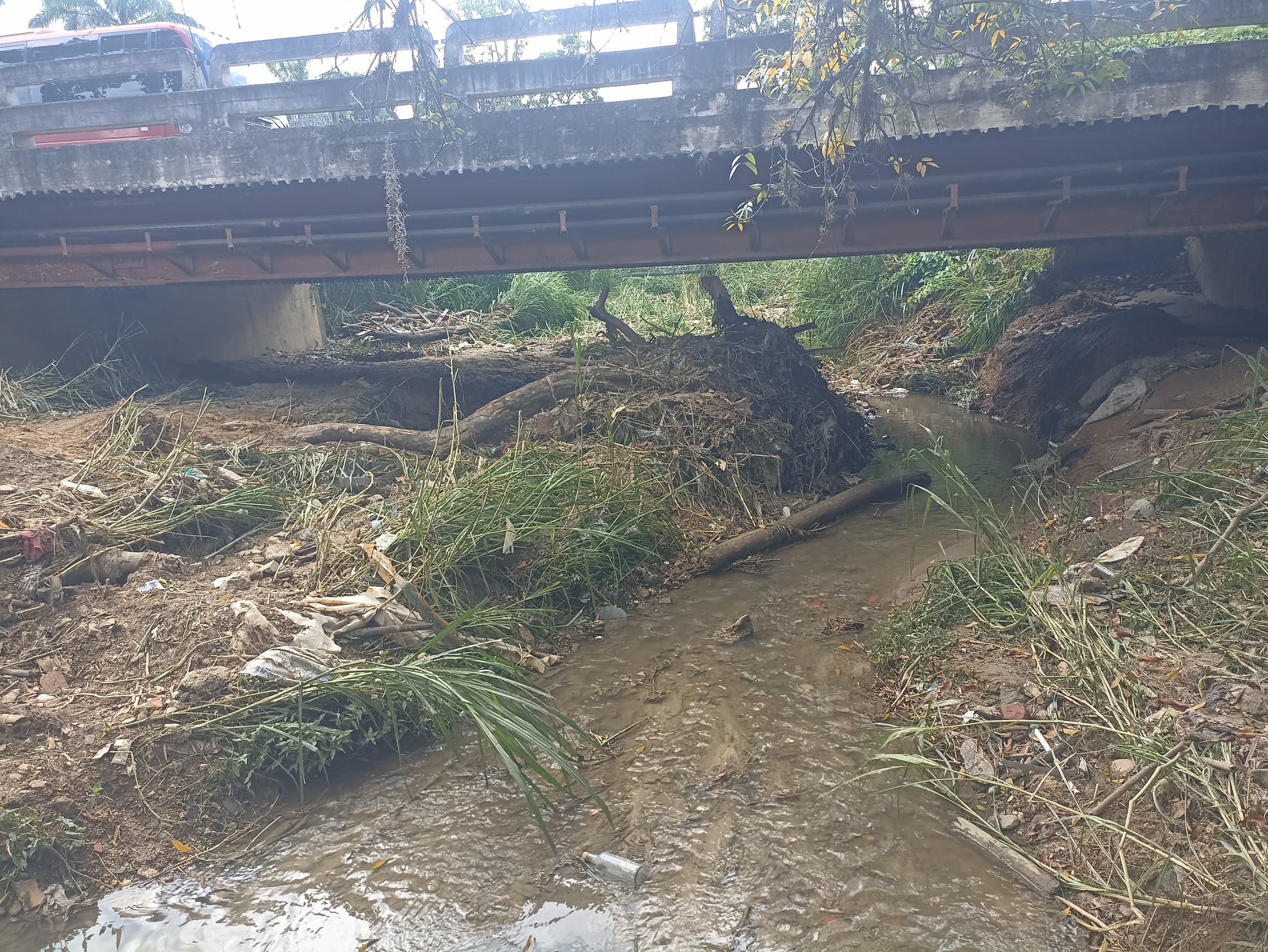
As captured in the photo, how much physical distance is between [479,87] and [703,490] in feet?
23.7

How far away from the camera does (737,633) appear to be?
4.75 metres

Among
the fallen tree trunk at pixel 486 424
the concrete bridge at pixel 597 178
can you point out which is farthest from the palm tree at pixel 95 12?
the fallen tree trunk at pixel 486 424

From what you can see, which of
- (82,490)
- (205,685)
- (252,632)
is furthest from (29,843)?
(82,490)

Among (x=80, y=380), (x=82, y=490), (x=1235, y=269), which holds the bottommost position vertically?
(x=82, y=490)

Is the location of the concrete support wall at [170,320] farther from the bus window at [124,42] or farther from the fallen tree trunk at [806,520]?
the fallen tree trunk at [806,520]

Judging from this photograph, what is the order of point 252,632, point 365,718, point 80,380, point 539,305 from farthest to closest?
point 539,305, point 80,380, point 252,632, point 365,718

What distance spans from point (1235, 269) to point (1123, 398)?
249 centimetres

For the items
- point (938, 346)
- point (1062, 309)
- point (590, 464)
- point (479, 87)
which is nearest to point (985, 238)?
point (1062, 309)

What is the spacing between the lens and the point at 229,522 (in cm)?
540

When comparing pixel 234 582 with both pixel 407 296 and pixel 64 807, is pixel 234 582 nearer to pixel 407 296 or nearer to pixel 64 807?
pixel 64 807

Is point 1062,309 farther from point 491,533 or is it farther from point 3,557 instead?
point 3,557

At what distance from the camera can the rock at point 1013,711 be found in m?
3.35

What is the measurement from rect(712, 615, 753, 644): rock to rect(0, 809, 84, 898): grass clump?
Answer: 3.20 meters

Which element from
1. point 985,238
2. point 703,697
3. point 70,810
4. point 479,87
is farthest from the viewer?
point 479,87
